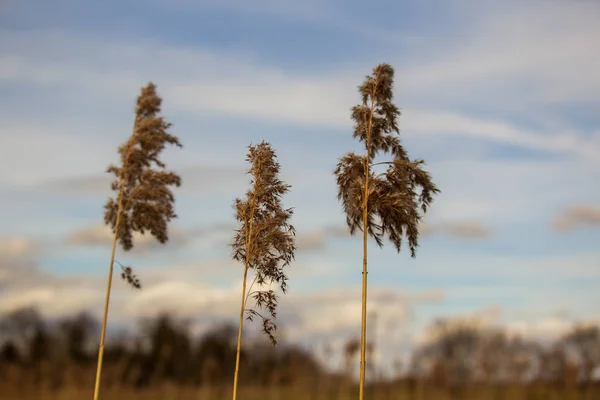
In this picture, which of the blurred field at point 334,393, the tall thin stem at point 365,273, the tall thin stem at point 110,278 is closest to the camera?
the tall thin stem at point 365,273

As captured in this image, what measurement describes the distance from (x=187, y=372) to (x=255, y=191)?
263 feet

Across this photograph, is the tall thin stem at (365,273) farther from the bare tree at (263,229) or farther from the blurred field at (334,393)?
the blurred field at (334,393)

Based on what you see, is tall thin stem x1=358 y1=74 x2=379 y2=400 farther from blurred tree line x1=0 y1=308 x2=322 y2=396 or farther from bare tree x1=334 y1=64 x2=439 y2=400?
blurred tree line x1=0 y1=308 x2=322 y2=396

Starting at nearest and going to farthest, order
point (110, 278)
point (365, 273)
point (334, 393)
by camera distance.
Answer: point (365, 273)
point (110, 278)
point (334, 393)

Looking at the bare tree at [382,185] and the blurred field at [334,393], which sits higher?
the bare tree at [382,185]

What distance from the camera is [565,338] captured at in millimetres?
85250

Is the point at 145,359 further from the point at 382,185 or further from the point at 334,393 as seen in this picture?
the point at 382,185

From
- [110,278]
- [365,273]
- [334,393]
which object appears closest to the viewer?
[365,273]

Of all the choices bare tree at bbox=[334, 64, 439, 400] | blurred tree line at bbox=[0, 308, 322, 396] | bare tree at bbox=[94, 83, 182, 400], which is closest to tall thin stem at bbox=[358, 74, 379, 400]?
bare tree at bbox=[334, 64, 439, 400]

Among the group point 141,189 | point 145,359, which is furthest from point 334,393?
point 141,189

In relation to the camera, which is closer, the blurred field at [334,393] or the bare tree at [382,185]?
the bare tree at [382,185]

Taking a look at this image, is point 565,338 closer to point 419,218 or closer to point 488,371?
point 488,371

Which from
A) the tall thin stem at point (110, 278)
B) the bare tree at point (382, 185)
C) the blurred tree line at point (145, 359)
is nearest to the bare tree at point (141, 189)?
the tall thin stem at point (110, 278)

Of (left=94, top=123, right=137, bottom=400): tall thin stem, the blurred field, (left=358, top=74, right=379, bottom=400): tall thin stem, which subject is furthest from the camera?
the blurred field
